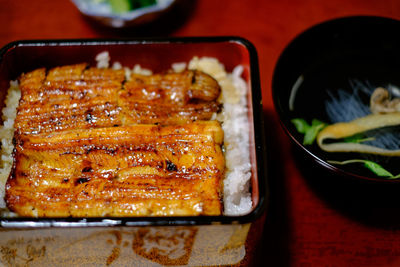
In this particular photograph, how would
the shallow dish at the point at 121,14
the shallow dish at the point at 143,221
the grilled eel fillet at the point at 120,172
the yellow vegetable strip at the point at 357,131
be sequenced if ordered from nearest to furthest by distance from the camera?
the shallow dish at the point at 143,221 < the grilled eel fillet at the point at 120,172 < the yellow vegetable strip at the point at 357,131 < the shallow dish at the point at 121,14

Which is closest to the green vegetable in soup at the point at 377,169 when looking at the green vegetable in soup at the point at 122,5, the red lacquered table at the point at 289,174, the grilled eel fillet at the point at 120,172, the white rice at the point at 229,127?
the red lacquered table at the point at 289,174

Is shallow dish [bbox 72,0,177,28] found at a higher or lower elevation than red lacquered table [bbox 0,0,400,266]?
higher

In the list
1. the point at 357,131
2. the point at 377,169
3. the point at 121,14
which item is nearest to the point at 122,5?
the point at 121,14

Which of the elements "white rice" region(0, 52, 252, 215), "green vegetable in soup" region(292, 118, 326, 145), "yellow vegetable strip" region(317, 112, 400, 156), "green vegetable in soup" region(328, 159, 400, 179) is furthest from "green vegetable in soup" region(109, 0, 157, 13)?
"green vegetable in soup" region(328, 159, 400, 179)

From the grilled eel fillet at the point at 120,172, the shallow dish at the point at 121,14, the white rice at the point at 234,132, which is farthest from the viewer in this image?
the shallow dish at the point at 121,14

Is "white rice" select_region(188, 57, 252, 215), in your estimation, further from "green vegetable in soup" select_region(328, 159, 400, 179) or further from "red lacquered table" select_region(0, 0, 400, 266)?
"green vegetable in soup" select_region(328, 159, 400, 179)

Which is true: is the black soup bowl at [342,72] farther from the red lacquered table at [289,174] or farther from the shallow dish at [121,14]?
the shallow dish at [121,14]
